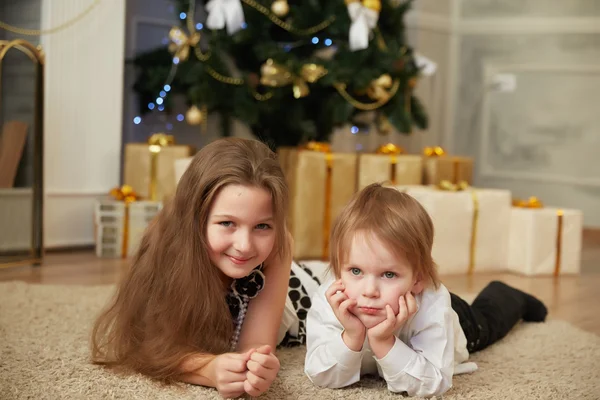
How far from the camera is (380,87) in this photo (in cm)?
298

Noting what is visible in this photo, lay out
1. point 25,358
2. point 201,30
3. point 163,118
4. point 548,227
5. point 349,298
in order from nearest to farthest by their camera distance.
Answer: point 349,298
point 25,358
point 548,227
point 201,30
point 163,118

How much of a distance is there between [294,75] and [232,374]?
1.74 metres

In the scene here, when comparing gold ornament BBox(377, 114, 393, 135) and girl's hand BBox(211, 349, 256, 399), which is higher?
gold ornament BBox(377, 114, 393, 135)

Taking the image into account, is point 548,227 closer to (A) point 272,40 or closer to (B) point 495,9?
(A) point 272,40

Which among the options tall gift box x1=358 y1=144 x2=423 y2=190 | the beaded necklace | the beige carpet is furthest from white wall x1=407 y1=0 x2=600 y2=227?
the beaded necklace

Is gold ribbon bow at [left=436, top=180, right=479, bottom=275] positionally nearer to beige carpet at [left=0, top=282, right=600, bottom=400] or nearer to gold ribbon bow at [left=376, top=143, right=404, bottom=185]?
gold ribbon bow at [left=376, top=143, right=404, bottom=185]

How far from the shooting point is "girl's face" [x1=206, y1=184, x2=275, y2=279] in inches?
53.6

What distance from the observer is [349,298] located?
131cm

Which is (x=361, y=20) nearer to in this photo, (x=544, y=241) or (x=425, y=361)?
(x=544, y=241)

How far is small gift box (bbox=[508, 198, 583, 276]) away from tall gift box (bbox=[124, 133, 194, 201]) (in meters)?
1.27

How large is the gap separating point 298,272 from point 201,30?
1.61 metres

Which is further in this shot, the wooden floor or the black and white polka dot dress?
the wooden floor

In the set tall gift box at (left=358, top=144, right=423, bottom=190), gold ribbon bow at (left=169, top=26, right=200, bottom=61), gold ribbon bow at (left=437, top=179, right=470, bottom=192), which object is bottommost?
gold ribbon bow at (left=437, top=179, right=470, bottom=192)

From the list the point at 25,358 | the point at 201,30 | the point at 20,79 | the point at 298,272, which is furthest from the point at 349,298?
the point at 201,30
